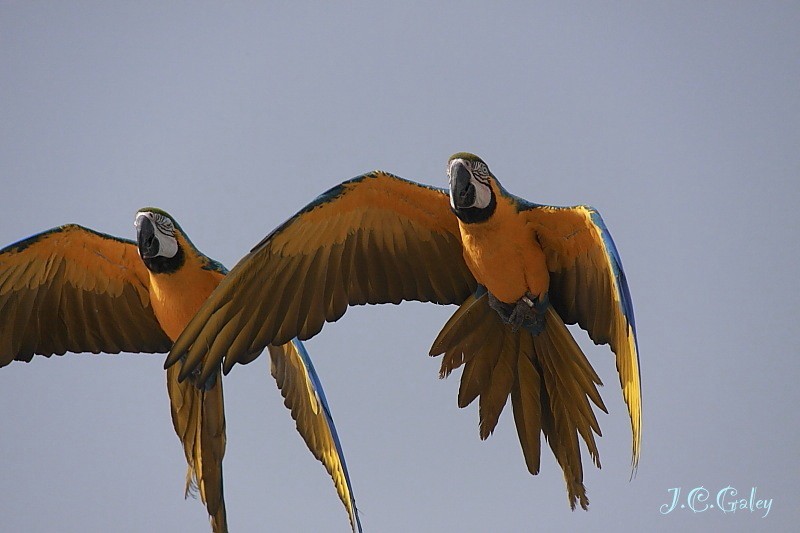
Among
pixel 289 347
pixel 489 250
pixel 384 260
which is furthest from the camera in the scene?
pixel 289 347

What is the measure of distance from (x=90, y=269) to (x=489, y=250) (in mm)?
3188

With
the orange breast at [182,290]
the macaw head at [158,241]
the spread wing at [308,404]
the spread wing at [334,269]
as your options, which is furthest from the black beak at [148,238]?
the spread wing at [308,404]

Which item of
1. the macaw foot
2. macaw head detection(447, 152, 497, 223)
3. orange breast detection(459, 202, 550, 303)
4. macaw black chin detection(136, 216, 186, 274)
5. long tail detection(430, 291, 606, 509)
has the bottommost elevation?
long tail detection(430, 291, 606, 509)

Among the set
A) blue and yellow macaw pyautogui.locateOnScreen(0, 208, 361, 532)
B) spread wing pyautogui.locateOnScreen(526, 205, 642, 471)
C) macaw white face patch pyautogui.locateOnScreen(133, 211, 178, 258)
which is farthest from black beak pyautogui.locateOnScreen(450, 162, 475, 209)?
macaw white face patch pyautogui.locateOnScreen(133, 211, 178, 258)

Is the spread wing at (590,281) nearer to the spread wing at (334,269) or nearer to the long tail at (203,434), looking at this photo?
the spread wing at (334,269)

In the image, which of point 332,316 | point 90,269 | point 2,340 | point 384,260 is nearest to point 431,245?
point 384,260

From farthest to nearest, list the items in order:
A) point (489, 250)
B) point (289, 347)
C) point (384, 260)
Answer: point (289, 347) → point (384, 260) → point (489, 250)

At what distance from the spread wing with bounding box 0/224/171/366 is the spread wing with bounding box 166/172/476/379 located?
137 cm

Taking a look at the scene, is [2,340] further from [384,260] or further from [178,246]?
[384,260]

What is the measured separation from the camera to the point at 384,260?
346 inches

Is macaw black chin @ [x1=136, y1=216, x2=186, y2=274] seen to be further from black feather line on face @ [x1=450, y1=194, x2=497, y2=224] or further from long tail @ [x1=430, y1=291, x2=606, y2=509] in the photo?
black feather line on face @ [x1=450, y1=194, x2=497, y2=224]

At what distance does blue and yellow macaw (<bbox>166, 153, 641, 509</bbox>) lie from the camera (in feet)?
26.7

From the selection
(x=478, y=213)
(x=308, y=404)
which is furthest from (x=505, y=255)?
(x=308, y=404)

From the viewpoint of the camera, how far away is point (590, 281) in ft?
27.6
